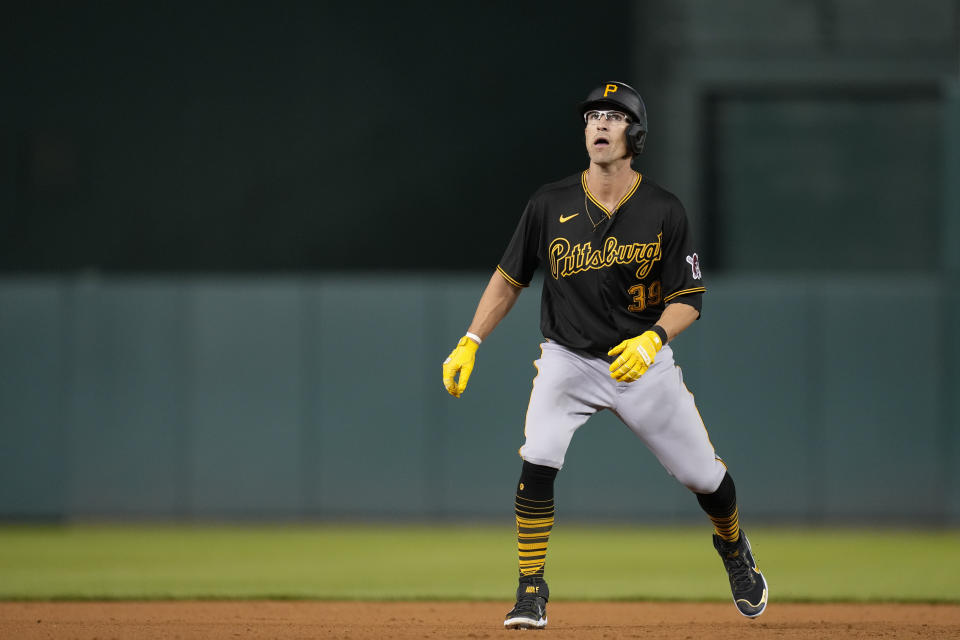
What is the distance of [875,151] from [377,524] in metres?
6.07

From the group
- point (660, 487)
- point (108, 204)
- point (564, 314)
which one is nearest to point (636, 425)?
point (564, 314)

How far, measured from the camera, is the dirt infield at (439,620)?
16.9 feet

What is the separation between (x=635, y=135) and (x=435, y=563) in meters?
4.30

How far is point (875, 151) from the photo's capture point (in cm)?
1297

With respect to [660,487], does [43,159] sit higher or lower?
higher

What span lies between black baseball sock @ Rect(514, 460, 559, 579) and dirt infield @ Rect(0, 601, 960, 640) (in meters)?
0.27

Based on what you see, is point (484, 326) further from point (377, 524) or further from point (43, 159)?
point (43, 159)

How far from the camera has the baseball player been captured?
517 centimetres

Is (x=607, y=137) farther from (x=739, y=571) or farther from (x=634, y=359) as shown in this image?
(x=739, y=571)

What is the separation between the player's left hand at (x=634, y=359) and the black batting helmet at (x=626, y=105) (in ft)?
2.68

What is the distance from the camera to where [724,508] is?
5.45m

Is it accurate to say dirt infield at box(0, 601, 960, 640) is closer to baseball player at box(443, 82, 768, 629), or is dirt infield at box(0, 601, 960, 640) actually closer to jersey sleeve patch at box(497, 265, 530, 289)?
baseball player at box(443, 82, 768, 629)

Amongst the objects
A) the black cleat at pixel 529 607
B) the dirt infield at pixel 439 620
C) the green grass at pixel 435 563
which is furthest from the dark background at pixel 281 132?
the black cleat at pixel 529 607

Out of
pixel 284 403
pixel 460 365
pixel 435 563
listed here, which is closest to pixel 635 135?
pixel 460 365
